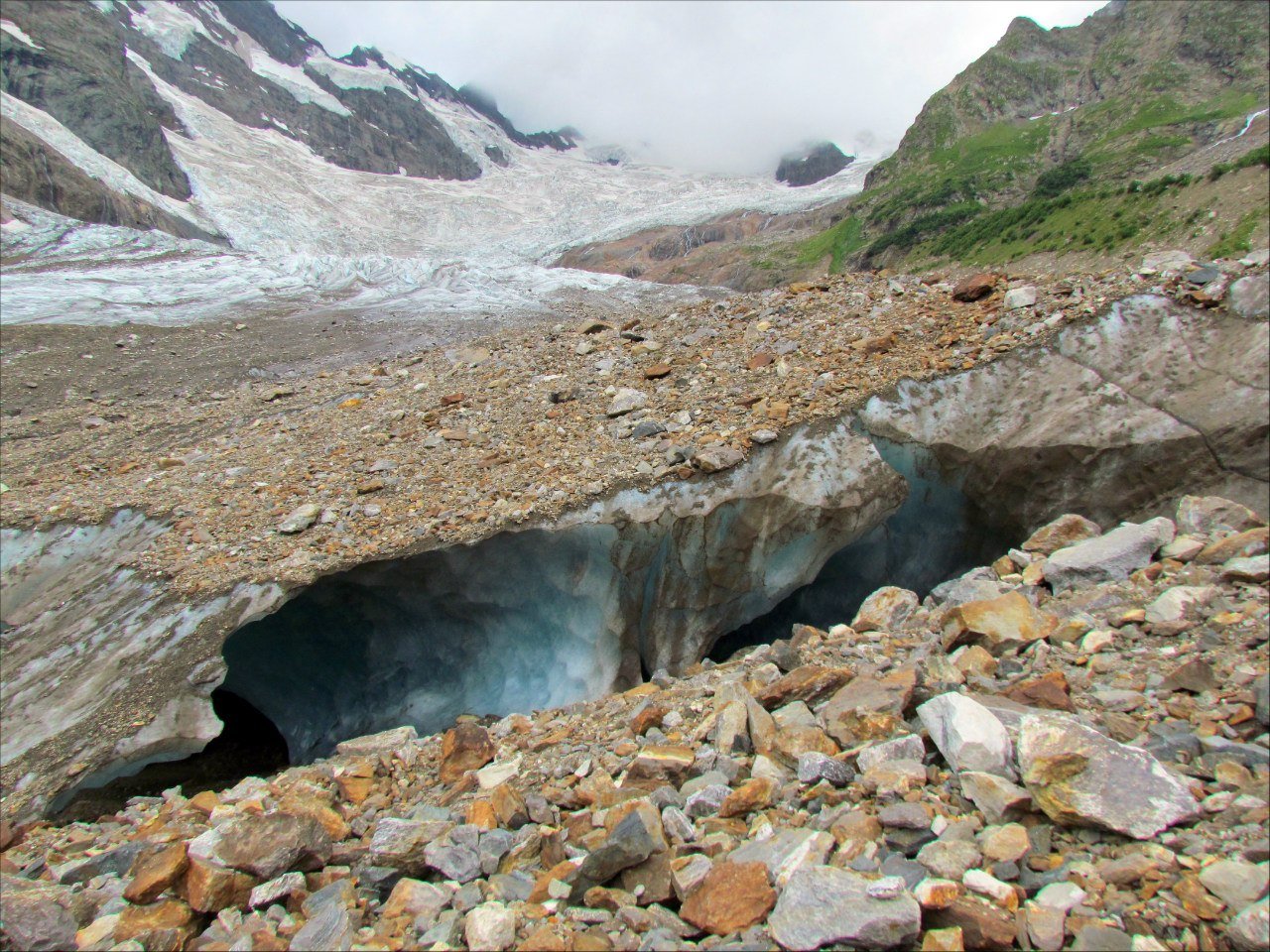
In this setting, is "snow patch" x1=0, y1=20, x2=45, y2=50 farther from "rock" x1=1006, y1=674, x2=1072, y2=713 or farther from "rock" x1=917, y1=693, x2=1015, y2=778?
"rock" x1=1006, y1=674, x2=1072, y2=713

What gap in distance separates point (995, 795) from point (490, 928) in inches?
75.3

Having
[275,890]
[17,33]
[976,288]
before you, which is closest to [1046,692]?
[275,890]

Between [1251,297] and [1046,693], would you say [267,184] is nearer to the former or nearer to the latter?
[1251,297]

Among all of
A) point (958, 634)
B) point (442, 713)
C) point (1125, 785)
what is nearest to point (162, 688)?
point (442, 713)

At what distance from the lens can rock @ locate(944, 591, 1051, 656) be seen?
161 inches

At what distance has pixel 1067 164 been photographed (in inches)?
1663

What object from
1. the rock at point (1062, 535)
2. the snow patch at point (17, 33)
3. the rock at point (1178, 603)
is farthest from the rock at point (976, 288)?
the snow patch at point (17, 33)

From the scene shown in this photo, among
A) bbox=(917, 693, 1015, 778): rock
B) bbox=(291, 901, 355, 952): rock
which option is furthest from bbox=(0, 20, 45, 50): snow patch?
bbox=(917, 693, 1015, 778): rock

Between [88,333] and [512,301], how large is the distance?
12.7 m

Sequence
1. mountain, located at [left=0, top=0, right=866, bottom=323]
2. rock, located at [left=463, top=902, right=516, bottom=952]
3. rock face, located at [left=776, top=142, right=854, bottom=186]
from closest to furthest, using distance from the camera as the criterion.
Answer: rock, located at [left=463, top=902, right=516, bottom=952] → mountain, located at [left=0, top=0, right=866, bottom=323] → rock face, located at [left=776, top=142, right=854, bottom=186]

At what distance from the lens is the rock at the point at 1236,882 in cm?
195

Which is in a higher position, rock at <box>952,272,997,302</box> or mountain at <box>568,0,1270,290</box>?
mountain at <box>568,0,1270,290</box>

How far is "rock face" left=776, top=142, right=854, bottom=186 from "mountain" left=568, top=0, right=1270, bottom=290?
30.9 m

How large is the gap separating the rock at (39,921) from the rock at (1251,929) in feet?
13.3
